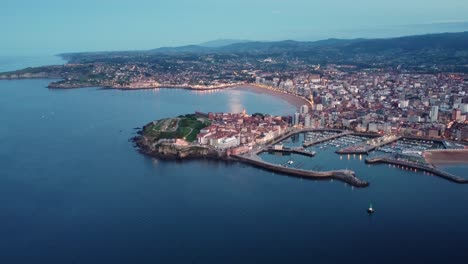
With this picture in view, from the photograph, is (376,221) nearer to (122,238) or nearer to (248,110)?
(122,238)

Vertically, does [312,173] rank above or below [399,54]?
below

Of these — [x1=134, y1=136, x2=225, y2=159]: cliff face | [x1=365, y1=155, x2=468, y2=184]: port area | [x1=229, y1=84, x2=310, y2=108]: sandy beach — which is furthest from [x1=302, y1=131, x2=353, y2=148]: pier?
[x1=229, y1=84, x2=310, y2=108]: sandy beach

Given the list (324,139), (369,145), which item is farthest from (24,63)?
(369,145)

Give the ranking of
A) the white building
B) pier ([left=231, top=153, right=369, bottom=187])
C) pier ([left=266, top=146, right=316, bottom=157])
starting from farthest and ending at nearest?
the white building
pier ([left=266, top=146, right=316, bottom=157])
pier ([left=231, top=153, right=369, bottom=187])

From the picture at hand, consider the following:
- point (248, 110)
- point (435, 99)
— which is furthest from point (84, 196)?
point (435, 99)

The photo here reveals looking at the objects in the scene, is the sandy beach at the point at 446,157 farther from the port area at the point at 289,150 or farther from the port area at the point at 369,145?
the port area at the point at 289,150

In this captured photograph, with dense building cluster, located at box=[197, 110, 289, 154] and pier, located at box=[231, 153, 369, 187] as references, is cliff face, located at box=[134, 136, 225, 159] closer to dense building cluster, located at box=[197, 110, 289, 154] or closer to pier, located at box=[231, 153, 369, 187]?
dense building cluster, located at box=[197, 110, 289, 154]

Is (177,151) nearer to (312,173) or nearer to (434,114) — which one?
(312,173)
